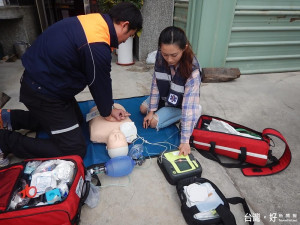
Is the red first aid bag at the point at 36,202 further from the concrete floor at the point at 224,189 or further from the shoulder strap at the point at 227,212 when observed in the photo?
the shoulder strap at the point at 227,212

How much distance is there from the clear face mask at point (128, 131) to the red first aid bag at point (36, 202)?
621mm

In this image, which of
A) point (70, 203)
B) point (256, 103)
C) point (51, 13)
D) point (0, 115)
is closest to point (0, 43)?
point (51, 13)

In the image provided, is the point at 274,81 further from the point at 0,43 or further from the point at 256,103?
the point at 0,43

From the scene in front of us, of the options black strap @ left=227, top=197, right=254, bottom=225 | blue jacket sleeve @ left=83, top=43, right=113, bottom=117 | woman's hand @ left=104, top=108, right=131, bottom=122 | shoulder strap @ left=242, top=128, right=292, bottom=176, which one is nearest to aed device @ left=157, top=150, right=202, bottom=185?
black strap @ left=227, top=197, right=254, bottom=225

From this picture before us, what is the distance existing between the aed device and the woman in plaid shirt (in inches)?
2.7

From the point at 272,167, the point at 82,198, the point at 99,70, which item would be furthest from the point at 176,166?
the point at 99,70

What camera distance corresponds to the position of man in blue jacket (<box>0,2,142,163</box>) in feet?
4.88

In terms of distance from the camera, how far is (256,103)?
9.80 ft

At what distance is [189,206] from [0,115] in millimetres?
1902

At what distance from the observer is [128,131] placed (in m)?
2.02

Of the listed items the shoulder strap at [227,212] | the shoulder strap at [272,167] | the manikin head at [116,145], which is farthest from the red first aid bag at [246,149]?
the manikin head at [116,145]

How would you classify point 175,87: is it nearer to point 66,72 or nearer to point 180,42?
point 180,42

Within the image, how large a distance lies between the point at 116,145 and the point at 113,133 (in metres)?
0.14

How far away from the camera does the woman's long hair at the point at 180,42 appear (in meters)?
1.64
